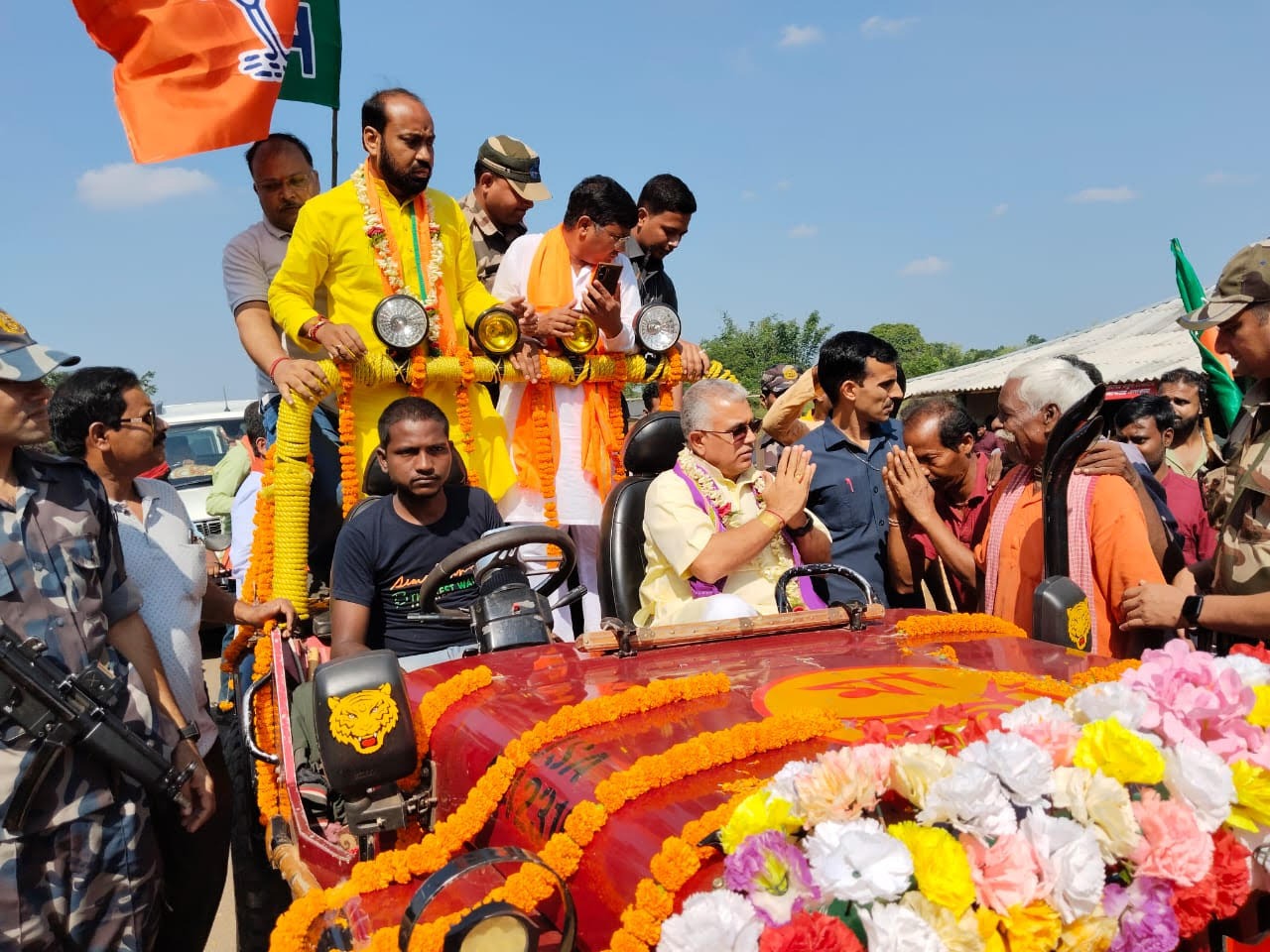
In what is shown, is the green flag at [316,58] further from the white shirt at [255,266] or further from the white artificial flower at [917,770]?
the white artificial flower at [917,770]

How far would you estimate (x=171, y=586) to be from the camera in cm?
311

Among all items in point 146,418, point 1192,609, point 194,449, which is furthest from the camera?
point 194,449

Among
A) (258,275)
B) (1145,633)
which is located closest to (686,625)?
(1145,633)

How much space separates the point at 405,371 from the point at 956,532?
2434 mm

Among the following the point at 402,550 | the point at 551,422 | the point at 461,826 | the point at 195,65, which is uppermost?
the point at 195,65

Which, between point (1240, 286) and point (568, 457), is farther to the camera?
point (568, 457)

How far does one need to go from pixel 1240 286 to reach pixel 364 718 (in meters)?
2.57

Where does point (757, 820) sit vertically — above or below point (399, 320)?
below

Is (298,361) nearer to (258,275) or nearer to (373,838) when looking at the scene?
(258,275)

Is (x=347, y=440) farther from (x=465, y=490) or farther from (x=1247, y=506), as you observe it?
(x=1247, y=506)

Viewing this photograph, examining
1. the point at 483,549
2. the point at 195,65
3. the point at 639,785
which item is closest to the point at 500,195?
the point at 195,65

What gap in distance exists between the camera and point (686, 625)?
274cm

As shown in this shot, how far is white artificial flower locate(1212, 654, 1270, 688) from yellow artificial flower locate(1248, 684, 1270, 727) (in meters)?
0.02

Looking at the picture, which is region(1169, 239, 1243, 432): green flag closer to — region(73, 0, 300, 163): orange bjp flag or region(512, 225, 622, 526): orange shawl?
region(512, 225, 622, 526): orange shawl
